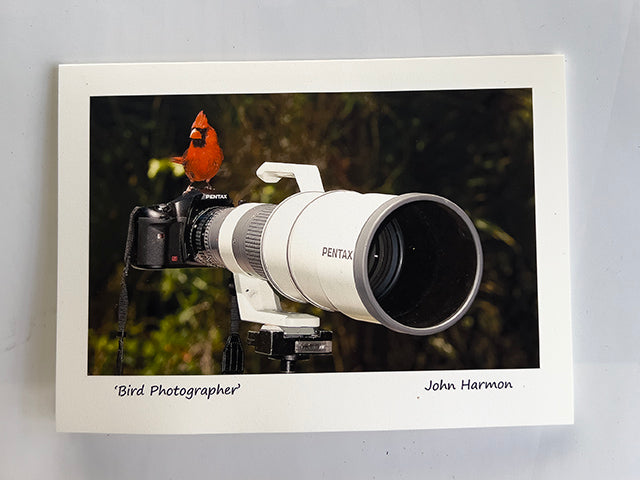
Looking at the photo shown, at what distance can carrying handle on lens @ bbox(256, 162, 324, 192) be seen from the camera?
40.2 inches

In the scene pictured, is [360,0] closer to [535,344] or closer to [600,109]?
[600,109]

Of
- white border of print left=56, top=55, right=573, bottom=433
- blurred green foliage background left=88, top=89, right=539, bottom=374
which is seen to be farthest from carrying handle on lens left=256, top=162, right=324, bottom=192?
white border of print left=56, top=55, right=573, bottom=433

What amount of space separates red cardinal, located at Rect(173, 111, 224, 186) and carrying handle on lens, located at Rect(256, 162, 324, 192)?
7cm

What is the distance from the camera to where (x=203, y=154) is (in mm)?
1074

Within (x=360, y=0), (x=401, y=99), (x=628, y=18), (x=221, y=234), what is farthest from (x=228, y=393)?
(x=628, y=18)

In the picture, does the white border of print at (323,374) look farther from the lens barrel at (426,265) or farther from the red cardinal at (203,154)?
the lens barrel at (426,265)

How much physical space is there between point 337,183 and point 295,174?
0.09 metres

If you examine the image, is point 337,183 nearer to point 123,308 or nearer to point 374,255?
point 374,255

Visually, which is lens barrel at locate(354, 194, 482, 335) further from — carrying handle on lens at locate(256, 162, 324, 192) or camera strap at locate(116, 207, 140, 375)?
camera strap at locate(116, 207, 140, 375)

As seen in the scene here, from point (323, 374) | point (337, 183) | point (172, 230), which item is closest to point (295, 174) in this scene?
point (337, 183)

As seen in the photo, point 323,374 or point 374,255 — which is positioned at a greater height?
point 374,255

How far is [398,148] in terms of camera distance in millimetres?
1084

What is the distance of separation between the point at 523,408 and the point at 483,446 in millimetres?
90

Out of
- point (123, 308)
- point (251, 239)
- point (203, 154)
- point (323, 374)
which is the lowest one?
point (323, 374)
